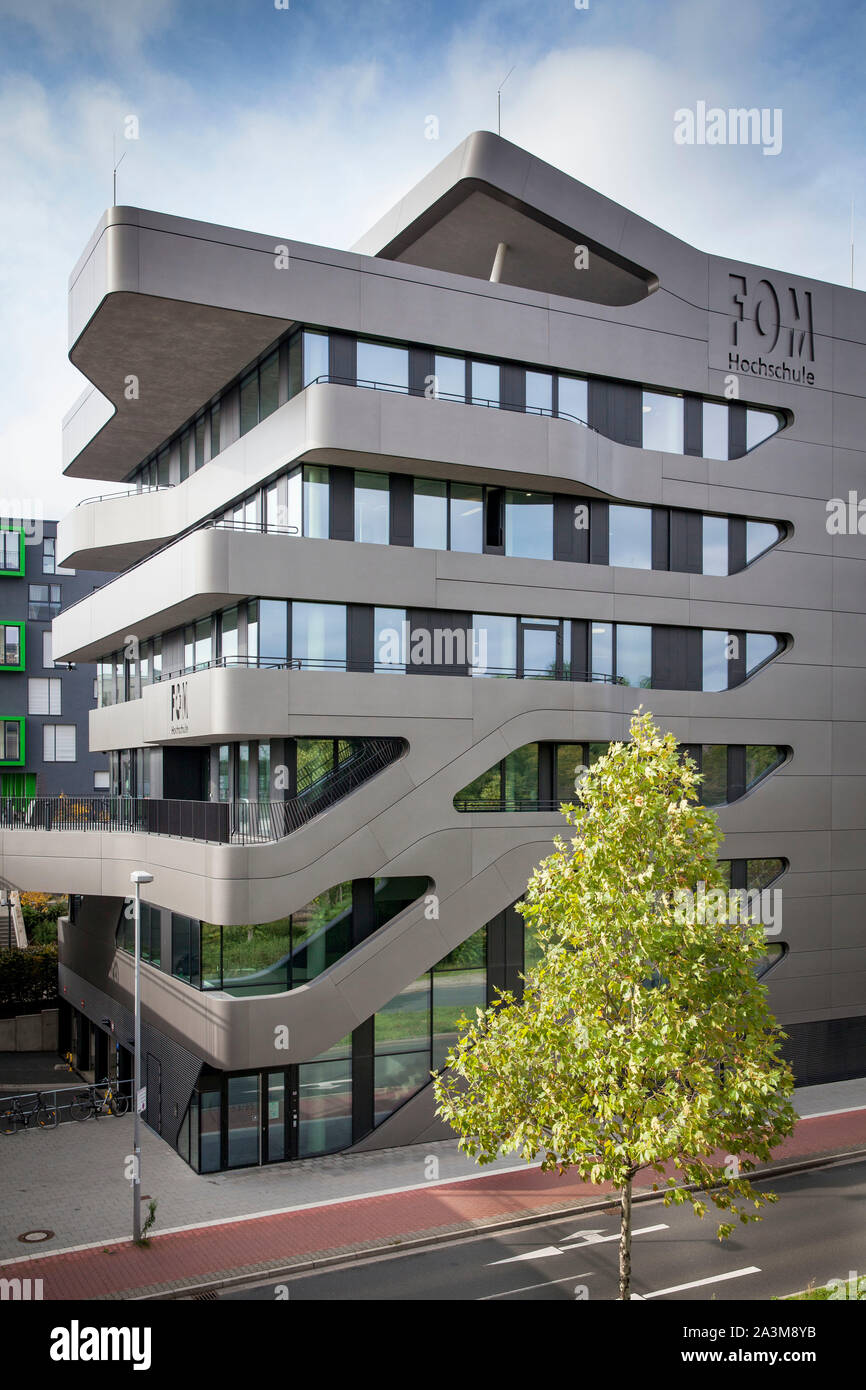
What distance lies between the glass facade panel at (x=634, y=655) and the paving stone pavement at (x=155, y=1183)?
1096 cm

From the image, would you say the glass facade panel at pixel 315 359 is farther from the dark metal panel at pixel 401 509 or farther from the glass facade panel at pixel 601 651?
the glass facade panel at pixel 601 651

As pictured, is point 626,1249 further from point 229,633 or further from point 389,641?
point 229,633

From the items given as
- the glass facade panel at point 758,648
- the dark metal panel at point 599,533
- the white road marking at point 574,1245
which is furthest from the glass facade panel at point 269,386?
the white road marking at point 574,1245

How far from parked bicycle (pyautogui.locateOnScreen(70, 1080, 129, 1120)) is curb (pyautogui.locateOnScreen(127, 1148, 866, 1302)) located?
998 cm

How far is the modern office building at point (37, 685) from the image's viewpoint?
55.1m

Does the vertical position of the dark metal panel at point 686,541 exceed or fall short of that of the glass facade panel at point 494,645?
it exceeds it

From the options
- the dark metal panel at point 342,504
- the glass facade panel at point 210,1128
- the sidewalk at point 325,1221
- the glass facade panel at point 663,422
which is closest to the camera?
the sidewalk at point 325,1221

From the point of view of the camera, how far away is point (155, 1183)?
70.4 feet

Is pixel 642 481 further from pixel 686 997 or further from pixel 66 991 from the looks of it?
pixel 66 991

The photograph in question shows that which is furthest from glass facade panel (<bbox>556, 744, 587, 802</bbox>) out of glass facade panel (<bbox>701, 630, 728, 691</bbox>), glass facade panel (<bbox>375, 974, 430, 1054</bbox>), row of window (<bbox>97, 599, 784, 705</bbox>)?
glass facade panel (<bbox>375, 974, 430, 1054</bbox>)

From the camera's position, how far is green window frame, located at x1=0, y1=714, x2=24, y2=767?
54.7 meters

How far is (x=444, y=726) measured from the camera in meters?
24.0

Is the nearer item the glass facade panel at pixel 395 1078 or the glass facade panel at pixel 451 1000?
the glass facade panel at pixel 395 1078
